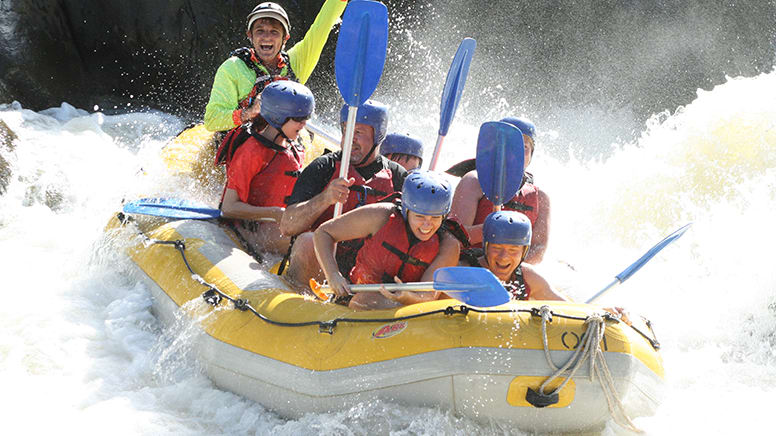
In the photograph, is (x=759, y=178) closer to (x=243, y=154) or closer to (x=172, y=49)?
(x=243, y=154)

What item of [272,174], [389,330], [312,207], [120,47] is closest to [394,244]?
[389,330]

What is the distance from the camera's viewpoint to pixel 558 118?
35.9 ft

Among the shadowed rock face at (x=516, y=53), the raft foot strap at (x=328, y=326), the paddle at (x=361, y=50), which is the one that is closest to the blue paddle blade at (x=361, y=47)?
the paddle at (x=361, y=50)

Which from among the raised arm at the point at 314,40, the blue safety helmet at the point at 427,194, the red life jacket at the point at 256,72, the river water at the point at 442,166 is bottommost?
the river water at the point at 442,166

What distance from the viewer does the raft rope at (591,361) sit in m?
3.02

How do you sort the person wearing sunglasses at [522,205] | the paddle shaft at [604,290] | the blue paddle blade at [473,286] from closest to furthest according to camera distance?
the blue paddle blade at [473,286]
the paddle shaft at [604,290]
the person wearing sunglasses at [522,205]

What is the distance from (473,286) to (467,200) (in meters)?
1.31

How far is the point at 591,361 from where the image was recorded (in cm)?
303

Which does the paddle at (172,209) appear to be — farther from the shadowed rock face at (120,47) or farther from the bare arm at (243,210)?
the shadowed rock face at (120,47)

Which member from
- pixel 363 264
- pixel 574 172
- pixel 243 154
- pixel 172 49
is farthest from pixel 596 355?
pixel 172 49

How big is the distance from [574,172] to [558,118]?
11.3ft

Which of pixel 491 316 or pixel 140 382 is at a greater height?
pixel 491 316

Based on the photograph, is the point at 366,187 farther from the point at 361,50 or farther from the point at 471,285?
the point at 471,285

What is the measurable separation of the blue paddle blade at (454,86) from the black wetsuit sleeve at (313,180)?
3.63 ft
